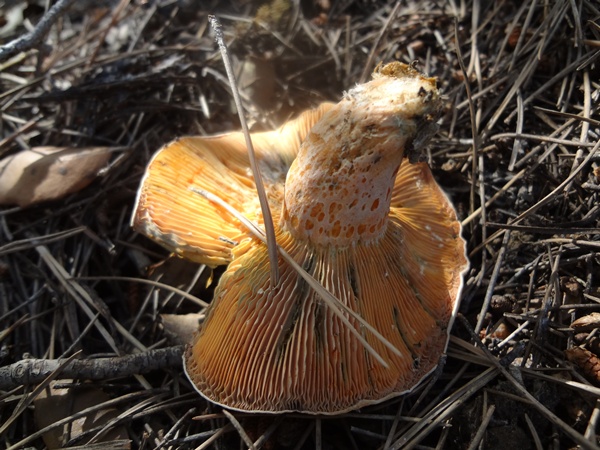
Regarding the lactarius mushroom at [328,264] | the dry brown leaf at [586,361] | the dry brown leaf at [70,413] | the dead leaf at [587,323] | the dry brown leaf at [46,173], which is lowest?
the dry brown leaf at [586,361]

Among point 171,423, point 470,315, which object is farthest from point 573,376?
point 171,423

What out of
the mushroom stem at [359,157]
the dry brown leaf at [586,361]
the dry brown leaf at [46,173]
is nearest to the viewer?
the mushroom stem at [359,157]

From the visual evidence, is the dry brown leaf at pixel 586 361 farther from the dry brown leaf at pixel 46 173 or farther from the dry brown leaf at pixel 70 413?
the dry brown leaf at pixel 46 173

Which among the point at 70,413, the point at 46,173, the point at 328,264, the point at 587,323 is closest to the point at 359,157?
the point at 328,264

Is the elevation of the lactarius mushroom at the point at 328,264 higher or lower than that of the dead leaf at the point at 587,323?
higher

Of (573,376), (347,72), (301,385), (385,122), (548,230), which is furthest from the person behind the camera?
(347,72)

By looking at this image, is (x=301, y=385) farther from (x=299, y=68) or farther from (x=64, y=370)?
(x=299, y=68)

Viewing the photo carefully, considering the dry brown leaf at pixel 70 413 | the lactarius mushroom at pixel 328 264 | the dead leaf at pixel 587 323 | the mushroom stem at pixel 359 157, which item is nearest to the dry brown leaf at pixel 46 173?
the lactarius mushroom at pixel 328 264
